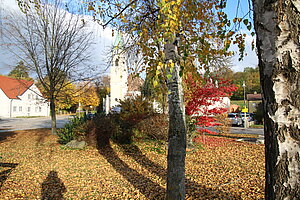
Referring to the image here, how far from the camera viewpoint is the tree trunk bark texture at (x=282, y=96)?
146cm

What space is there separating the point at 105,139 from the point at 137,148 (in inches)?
72.3

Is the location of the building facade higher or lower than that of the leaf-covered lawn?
higher

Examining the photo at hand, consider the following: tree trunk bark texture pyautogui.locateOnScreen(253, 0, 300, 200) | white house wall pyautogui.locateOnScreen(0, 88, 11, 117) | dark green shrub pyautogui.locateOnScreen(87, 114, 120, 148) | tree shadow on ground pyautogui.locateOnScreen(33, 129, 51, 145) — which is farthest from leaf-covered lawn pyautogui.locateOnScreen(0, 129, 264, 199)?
white house wall pyautogui.locateOnScreen(0, 88, 11, 117)

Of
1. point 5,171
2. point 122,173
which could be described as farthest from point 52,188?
point 5,171

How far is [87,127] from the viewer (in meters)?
9.75

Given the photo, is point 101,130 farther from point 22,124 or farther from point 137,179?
point 22,124

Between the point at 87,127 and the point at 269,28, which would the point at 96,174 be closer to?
the point at 87,127

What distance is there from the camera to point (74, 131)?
391 inches

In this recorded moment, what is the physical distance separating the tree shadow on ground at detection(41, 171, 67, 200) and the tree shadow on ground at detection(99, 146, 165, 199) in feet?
5.43

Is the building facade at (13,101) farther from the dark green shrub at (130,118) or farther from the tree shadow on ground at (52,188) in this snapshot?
the tree shadow on ground at (52,188)

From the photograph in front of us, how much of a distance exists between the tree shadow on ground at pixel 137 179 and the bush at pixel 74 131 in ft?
6.73

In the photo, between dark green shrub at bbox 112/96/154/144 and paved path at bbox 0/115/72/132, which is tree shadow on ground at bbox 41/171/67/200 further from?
paved path at bbox 0/115/72/132

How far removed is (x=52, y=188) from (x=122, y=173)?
6.31ft

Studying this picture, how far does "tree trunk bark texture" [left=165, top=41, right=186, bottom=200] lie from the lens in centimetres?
332
